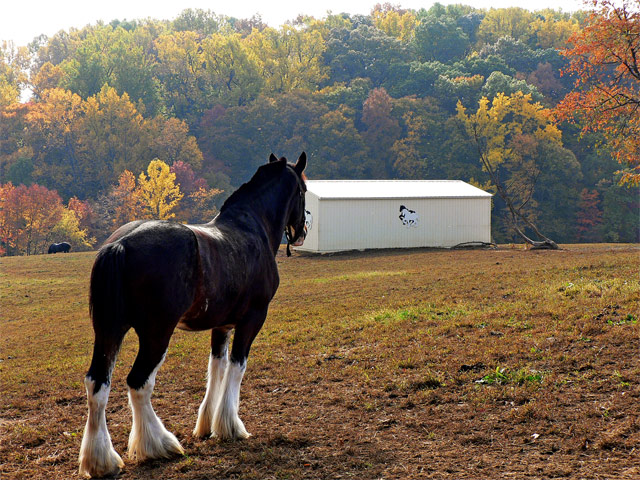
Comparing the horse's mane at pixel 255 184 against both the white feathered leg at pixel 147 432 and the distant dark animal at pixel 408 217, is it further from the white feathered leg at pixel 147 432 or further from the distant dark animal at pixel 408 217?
the distant dark animal at pixel 408 217

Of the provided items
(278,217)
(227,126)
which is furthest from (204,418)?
(227,126)

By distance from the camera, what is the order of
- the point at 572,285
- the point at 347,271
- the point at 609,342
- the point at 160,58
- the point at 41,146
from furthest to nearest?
the point at 160,58 < the point at 41,146 < the point at 347,271 < the point at 572,285 < the point at 609,342

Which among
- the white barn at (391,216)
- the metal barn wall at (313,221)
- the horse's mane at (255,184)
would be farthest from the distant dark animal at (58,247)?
the horse's mane at (255,184)

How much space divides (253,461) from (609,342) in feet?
15.6

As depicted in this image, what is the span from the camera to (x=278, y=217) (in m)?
6.83

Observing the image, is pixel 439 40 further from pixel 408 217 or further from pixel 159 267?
pixel 159 267

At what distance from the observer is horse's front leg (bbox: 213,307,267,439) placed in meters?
5.86

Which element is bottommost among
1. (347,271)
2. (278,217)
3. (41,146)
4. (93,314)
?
(347,271)

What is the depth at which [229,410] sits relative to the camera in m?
5.86

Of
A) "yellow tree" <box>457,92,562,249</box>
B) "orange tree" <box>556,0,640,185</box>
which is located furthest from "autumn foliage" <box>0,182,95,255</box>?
"orange tree" <box>556,0,640,185</box>

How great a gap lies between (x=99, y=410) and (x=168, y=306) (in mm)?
889

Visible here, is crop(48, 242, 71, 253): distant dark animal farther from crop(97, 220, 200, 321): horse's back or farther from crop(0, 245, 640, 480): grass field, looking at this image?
crop(97, 220, 200, 321): horse's back

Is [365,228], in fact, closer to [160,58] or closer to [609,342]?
[609,342]

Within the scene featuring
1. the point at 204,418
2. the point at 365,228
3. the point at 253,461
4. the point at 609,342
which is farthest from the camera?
the point at 365,228
